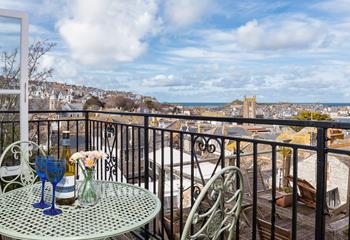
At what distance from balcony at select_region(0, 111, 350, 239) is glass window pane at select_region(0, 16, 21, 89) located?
324mm

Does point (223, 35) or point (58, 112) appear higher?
point (223, 35)

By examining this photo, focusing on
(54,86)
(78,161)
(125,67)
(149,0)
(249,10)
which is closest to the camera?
(78,161)

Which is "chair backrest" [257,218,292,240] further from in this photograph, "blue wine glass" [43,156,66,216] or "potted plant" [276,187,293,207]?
"blue wine glass" [43,156,66,216]

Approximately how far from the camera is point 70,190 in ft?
4.51

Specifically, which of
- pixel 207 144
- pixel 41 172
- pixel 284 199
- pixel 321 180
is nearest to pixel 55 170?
pixel 41 172

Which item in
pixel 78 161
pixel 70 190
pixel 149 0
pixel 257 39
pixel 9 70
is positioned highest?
pixel 257 39

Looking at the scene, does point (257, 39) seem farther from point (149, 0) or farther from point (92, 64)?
point (149, 0)

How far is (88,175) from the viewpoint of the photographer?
1376 mm

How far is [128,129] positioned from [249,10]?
16.9 meters

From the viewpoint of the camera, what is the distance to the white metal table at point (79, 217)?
1155 mm

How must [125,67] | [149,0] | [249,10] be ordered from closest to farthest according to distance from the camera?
1. [149,0]
2. [249,10]
3. [125,67]

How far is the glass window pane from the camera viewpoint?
2887 mm

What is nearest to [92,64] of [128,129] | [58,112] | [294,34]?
[58,112]

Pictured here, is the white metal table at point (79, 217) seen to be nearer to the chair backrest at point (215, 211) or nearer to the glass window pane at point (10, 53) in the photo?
the chair backrest at point (215, 211)
